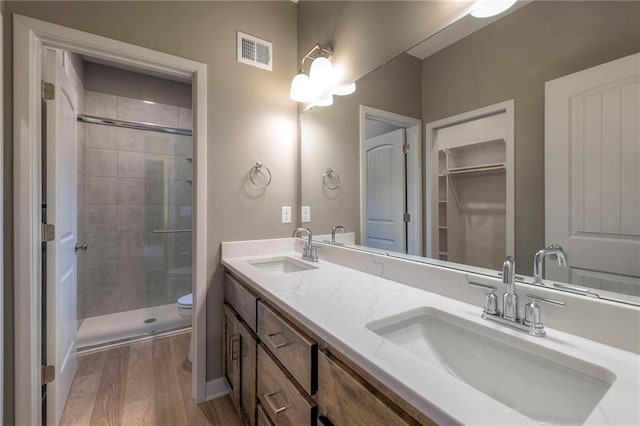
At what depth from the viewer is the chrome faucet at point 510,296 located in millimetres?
786

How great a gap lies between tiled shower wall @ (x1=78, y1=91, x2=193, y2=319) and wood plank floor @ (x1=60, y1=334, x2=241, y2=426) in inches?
33.8

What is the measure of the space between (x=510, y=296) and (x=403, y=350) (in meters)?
0.38

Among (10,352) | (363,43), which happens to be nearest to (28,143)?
(10,352)

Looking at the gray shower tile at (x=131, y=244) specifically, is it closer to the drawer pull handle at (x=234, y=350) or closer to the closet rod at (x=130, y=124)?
the closet rod at (x=130, y=124)

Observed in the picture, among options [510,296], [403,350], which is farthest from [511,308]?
[403,350]

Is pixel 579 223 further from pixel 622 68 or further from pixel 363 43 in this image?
pixel 363 43

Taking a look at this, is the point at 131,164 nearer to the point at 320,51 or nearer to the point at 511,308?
the point at 320,51

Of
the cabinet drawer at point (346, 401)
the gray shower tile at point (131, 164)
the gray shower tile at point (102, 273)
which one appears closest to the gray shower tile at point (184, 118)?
the gray shower tile at point (131, 164)

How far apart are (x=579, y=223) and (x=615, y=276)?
0.49 ft

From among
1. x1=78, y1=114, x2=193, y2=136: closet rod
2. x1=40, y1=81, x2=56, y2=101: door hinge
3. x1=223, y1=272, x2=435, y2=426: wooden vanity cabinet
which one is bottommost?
x1=223, y1=272, x2=435, y2=426: wooden vanity cabinet

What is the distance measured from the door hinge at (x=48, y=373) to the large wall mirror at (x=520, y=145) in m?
1.74

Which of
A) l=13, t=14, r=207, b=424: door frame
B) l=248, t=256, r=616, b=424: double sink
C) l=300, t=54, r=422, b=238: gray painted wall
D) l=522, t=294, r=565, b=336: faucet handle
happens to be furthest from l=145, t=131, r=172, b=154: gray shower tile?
l=522, t=294, r=565, b=336: faucet handle

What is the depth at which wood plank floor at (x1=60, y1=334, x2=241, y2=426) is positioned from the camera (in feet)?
5.13

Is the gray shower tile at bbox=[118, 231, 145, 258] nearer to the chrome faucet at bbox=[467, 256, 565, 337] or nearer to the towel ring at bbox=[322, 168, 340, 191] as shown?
the towel ring at bbox=[322, 168, 340, 191]
